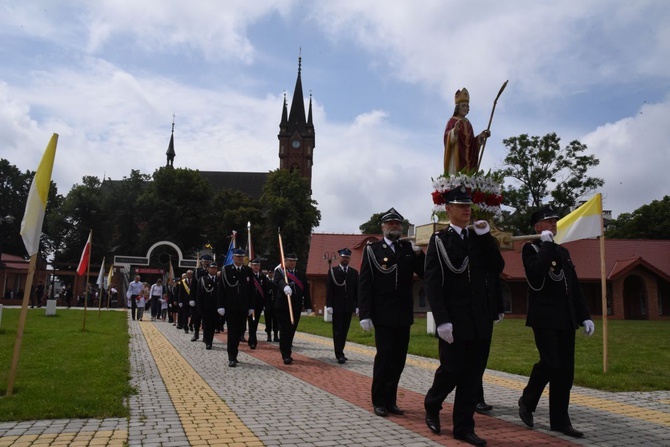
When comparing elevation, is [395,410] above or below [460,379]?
below

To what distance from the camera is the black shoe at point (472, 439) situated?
185 inches

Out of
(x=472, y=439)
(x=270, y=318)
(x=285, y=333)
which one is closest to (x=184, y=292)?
(x=270, y=318)

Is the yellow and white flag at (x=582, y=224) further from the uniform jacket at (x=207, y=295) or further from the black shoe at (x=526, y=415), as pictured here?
the uniform jacket at (x=207, y=295)

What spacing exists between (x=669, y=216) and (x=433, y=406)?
6439cm

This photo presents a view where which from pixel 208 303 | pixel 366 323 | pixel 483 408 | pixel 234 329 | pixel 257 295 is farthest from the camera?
pixel 257 295

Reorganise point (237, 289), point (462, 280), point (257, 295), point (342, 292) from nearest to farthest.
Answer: point (462, 280), point (237, 289), point (342, 292), point (257, 295)

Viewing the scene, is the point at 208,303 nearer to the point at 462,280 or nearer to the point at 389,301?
the point at 389,301

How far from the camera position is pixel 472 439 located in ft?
15.6

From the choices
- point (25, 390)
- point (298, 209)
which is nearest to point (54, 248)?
point (298, 209)

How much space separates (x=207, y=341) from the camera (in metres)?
13.4

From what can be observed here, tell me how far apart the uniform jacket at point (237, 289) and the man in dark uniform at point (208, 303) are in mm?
1656

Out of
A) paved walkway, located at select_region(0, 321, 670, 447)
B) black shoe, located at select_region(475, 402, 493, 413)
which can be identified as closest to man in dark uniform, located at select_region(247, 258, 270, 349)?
paved walkway, located at select_region(0, 321, 670, 447)

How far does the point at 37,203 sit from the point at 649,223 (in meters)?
65.2

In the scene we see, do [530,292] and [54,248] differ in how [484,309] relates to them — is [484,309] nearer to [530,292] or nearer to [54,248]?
[530,292]
